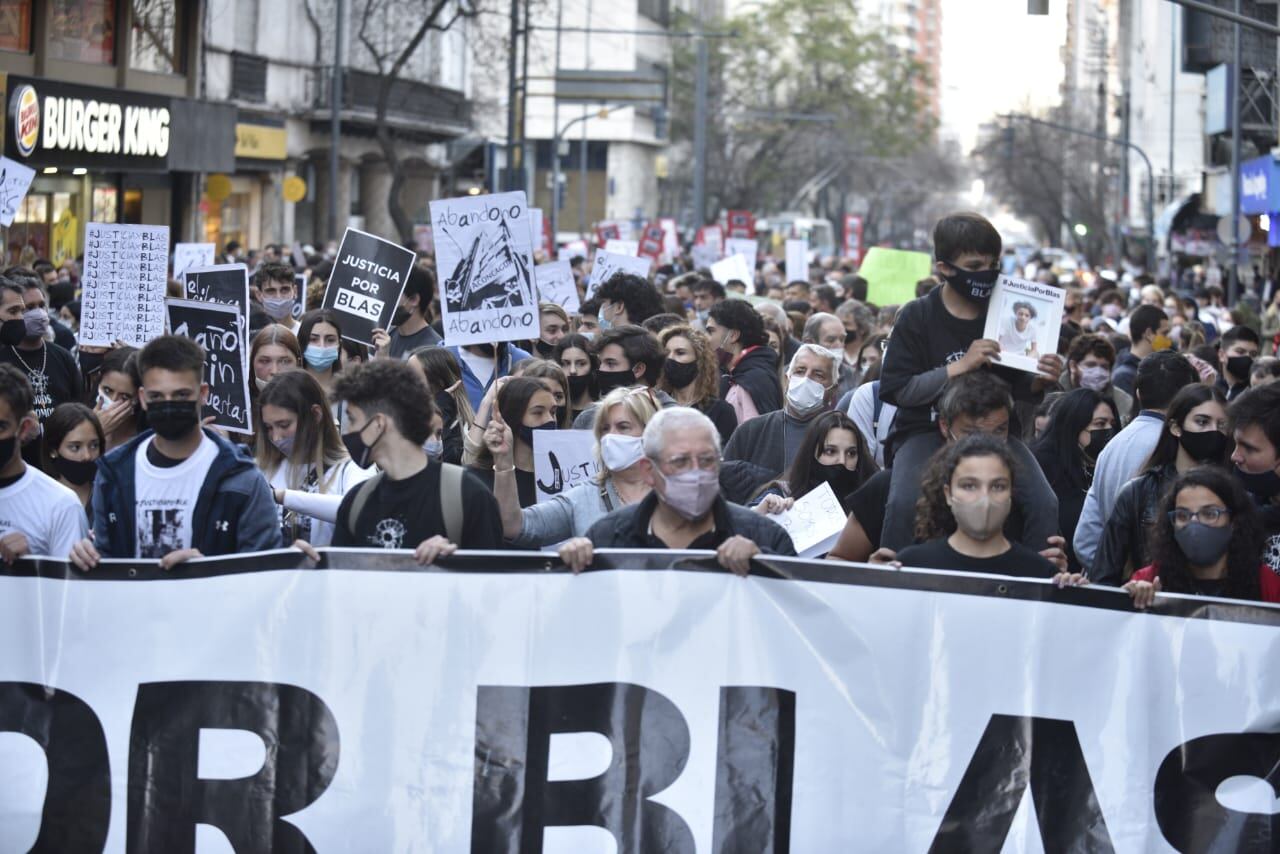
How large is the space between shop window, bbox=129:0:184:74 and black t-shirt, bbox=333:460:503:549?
89.4ft

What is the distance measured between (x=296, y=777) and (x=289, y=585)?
1.75ft

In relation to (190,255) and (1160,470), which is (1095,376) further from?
(190,255)

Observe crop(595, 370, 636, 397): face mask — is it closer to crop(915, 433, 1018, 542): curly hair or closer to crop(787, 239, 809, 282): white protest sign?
crop(915, 433, 1018, 542): curly hair

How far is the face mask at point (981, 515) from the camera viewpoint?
5668mm

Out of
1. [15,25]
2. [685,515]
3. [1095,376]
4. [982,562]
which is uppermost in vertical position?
[15,25]

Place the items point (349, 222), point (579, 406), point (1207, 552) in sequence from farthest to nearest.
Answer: point (349, 222) → point (579, 406) → point (1207, 552)

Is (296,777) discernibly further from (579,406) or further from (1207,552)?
(579,406)

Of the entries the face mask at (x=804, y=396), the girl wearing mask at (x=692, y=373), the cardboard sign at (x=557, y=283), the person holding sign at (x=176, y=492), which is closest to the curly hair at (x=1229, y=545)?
the person holding sign at (x=176, y=492)

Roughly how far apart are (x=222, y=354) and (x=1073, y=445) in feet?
12.2

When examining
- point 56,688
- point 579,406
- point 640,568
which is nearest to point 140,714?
point 56,688

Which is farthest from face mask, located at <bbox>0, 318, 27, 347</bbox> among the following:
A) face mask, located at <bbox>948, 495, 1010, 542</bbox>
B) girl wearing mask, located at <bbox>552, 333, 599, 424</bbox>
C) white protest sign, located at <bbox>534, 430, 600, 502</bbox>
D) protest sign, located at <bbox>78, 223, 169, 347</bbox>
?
face mask, located at <bbox>948, 495, 1010, 542</bbox>

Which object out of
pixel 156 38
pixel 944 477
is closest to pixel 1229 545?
pixel 944 477

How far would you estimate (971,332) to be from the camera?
6.65 metres

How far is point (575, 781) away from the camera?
5355 millimetres
